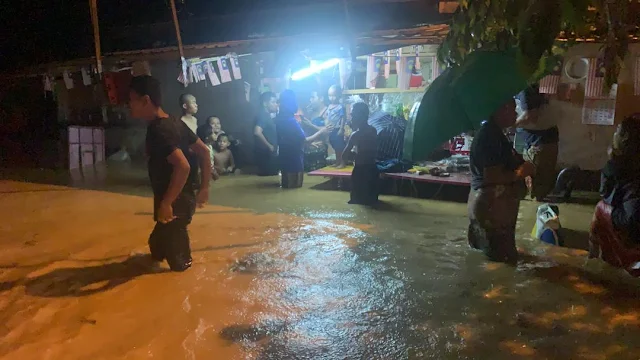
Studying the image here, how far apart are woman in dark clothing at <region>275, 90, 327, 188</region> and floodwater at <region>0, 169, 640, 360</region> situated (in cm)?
262

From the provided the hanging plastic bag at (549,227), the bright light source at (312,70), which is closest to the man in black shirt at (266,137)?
the bright light source at (312,70)

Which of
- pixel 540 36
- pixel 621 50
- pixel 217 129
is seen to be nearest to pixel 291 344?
pixel 540 36

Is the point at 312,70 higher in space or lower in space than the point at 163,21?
lower

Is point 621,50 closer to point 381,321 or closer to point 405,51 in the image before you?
point 381,321

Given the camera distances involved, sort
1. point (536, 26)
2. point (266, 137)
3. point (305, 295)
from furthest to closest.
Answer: point (266, 137) < point (305, 295) < point (536, 26)

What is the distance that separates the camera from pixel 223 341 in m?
3.66

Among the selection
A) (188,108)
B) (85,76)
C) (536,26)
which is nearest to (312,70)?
(188,108)

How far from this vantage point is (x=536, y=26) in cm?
221

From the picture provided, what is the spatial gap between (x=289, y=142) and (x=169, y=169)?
5092 mm

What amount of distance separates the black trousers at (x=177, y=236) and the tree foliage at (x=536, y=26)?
2820 mm

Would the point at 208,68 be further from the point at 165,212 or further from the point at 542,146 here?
the point at 542,146

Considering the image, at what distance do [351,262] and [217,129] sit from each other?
23.8 feet

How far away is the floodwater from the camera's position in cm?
361

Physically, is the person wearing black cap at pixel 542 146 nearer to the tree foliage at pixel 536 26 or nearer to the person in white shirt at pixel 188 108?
the tree foliage at pixel 536 26
